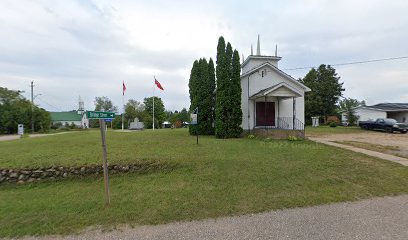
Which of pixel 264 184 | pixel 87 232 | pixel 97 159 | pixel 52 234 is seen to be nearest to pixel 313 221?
pixel 264 184

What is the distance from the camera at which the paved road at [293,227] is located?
3561 mm

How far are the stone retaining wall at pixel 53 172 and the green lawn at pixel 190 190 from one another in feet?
1.01

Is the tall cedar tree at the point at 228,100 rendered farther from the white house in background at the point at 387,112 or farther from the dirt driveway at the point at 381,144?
the white house in background at the point at 387,112

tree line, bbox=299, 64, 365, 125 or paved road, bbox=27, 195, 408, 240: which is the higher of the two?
tree line, bbox=299, 64, 365, 125

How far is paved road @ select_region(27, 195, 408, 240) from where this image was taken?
11.7 ft

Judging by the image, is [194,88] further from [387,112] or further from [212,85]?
[387,112]

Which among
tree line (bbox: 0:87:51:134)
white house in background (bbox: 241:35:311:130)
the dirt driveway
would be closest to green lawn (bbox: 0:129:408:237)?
the dirt driveway

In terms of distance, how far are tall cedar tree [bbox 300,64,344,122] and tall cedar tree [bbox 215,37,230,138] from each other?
34.6m

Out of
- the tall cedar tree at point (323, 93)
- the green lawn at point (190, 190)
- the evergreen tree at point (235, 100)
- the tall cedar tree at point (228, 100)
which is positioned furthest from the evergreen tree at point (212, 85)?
the tall cedar tree at point (323, 93)

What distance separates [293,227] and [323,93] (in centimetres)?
4699

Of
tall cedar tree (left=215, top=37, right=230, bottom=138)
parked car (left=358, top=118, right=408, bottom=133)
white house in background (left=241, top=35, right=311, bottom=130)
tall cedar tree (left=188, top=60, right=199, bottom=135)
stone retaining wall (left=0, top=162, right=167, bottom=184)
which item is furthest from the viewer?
parked car (left=358, top=118, right=408, bottom=133)

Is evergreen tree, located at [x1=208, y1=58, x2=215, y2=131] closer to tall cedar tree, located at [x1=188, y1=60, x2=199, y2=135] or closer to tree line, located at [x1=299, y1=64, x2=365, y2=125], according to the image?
tall cedar tree, located at [x1=188, y1=60, x2=199, y2=135]

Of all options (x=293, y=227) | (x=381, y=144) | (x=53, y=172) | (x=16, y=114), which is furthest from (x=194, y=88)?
(x=16, y=114)

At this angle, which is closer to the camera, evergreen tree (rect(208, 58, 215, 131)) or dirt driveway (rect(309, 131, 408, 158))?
Answer: dirt driveway (rect(309, 131, 408, 158))
